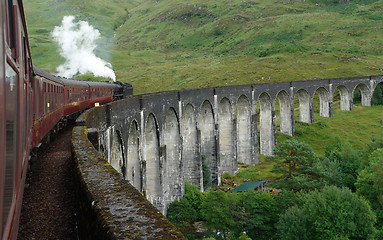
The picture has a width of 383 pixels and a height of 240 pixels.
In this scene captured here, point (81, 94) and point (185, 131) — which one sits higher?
point (81, 94)

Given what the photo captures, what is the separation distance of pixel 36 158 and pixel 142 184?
1372 cm

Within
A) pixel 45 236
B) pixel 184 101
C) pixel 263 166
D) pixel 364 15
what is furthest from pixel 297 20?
pixel 45 236

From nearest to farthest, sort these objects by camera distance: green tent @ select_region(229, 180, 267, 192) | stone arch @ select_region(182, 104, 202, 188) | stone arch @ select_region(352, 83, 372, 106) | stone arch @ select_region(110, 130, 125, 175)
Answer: stone arch @ select_region(110, 130, 125, 175) → stone arch @ select_region(182, 104, 202, 188) → green tent @ select_region(229, 180, 267, 192) → stone arch @ select_region(352, 83, 372, 106)

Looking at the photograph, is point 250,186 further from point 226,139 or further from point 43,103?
point 43,103

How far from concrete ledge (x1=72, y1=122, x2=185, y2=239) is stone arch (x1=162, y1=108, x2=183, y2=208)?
2374 cm

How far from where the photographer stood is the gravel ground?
5105 mm

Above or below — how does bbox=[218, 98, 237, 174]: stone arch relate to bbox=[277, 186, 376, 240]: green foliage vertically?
above

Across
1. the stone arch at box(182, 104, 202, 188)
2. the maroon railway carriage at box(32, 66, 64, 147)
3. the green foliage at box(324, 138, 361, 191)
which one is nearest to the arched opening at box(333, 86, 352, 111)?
the green foliage at box(324, 138, 361, 191)

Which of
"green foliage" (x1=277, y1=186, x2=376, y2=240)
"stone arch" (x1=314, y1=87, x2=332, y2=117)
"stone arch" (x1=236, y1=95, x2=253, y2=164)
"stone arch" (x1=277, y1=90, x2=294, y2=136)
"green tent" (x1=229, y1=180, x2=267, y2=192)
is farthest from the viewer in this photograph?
"stone arch" (x1=314, y1=87, x2=332, y2=117)

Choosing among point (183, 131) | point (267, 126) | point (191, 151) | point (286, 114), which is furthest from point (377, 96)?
point (183, 131)

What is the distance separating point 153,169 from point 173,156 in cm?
363

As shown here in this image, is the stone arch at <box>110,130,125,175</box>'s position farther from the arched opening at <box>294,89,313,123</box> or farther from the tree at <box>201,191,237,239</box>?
the arched opening at <box>294,89,313,123</box>

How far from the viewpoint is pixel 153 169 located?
86.2ft

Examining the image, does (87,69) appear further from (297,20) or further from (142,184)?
(297,20)
